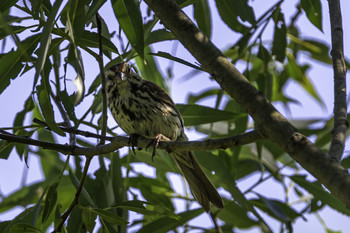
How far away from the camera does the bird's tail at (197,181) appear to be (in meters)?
3.35

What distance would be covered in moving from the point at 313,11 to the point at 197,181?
1316 millimetres

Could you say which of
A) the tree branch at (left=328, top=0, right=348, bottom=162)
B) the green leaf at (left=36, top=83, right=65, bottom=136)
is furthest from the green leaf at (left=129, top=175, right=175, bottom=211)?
the tree branch at (left=328, top=0, right=348, bottom=162)

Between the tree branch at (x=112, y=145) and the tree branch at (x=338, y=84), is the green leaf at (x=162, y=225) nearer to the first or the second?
the tree branch at (x=112, y=145)

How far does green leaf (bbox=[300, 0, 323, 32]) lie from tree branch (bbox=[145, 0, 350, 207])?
48.1 inches

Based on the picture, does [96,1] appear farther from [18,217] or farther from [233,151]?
[233,151]

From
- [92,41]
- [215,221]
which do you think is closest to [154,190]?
[215,221]

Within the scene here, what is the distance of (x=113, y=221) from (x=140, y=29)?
1.02 meters

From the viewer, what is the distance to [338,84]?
208 cm

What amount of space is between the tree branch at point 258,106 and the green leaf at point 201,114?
127 centimetres

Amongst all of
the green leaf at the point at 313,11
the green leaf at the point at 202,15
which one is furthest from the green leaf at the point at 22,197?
the green leaf at the point at 313,11

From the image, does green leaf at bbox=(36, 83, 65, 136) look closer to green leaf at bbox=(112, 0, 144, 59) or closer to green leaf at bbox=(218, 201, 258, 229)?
green leaf at bbox=(112, 0, 144, 59)

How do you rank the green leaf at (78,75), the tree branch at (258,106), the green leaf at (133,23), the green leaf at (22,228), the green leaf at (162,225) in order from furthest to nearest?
the green leaf at (162,225) → the green leaf at (78,75) → the green leaf at (22,228) → the green leaf at (133,23) → the tree branch at (258,106)

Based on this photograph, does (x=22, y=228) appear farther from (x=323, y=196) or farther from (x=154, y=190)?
(x=323, y=196)

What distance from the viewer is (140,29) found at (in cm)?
220
